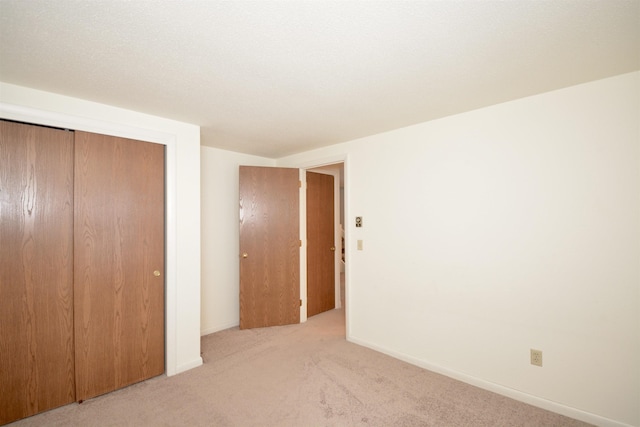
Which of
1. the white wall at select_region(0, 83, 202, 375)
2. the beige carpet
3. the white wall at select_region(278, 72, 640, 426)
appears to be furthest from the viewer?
the white wall at select_region(0, 83, 202, 375)

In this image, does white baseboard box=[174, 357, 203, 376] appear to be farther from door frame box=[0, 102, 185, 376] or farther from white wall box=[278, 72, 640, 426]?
white wall box=[278, 72, 640, 426]

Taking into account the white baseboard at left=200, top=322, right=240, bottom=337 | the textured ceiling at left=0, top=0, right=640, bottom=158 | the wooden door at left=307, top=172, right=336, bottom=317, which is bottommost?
the white baseboard at left=200, top=322, right=240, bottom=337

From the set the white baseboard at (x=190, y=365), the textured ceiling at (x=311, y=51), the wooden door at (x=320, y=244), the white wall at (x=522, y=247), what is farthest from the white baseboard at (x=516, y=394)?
the textured ceiling at (x=311, y=51)

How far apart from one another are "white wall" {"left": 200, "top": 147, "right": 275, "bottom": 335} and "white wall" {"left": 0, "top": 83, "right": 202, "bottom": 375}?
867mm

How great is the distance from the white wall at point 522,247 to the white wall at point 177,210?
1809 mm

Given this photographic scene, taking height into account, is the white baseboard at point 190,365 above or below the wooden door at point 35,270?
below

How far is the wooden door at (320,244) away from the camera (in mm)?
3991

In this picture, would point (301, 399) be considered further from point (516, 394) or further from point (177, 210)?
point (177, 210)

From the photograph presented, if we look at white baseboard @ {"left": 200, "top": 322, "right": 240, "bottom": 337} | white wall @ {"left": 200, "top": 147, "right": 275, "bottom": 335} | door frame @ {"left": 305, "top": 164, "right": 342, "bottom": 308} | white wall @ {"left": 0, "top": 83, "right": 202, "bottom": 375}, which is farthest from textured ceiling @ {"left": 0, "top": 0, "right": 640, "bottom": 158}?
white baseboard @ {"left": 200, "top": 322, "right": 240, "bottom": 337}

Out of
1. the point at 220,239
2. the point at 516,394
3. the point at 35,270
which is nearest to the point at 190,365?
the point at 35,270

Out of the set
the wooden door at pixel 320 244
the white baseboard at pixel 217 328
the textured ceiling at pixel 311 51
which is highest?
the textured ceiling at pixel 311 51

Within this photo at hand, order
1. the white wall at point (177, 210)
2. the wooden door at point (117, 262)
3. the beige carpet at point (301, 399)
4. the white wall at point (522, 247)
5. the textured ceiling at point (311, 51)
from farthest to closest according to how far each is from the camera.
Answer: the white wall at point (177, 210)
the wooden door at point (117, 262)
the beige carpet at point (301, 399)
the white wall at point (522, 247)
the textured ceiling at point (311, 51)

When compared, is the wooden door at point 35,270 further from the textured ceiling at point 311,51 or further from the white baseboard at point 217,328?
the white baseboard at point 217,328

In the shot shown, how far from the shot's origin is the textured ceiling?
123cm
